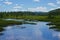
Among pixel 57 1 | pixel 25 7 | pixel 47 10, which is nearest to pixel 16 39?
pixel 25 7

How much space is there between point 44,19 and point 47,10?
3266 millimetres

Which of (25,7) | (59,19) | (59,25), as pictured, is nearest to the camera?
(25,7)

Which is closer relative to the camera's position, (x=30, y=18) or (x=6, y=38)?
(x=6, y=38)

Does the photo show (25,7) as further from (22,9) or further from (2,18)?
(2,18)

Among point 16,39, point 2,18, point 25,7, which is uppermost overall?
point 25,7

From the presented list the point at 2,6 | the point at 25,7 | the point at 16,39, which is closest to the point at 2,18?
the point at 2,6

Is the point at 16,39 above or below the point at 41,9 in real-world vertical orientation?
below

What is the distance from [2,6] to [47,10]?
359 centimetres

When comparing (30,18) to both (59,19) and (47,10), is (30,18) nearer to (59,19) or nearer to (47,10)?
(59,19)

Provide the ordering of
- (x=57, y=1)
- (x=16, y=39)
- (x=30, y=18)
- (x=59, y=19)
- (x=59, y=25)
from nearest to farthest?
(x=16, y=39), (x=57, y=1), (x=59, y=25), (x=59, y=19), (x=30, y=18)

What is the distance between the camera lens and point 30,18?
17.8 meters

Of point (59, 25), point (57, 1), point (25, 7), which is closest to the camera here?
point (25, 7)

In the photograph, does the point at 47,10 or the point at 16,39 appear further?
the point at 47,10

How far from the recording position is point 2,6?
13594 mm
